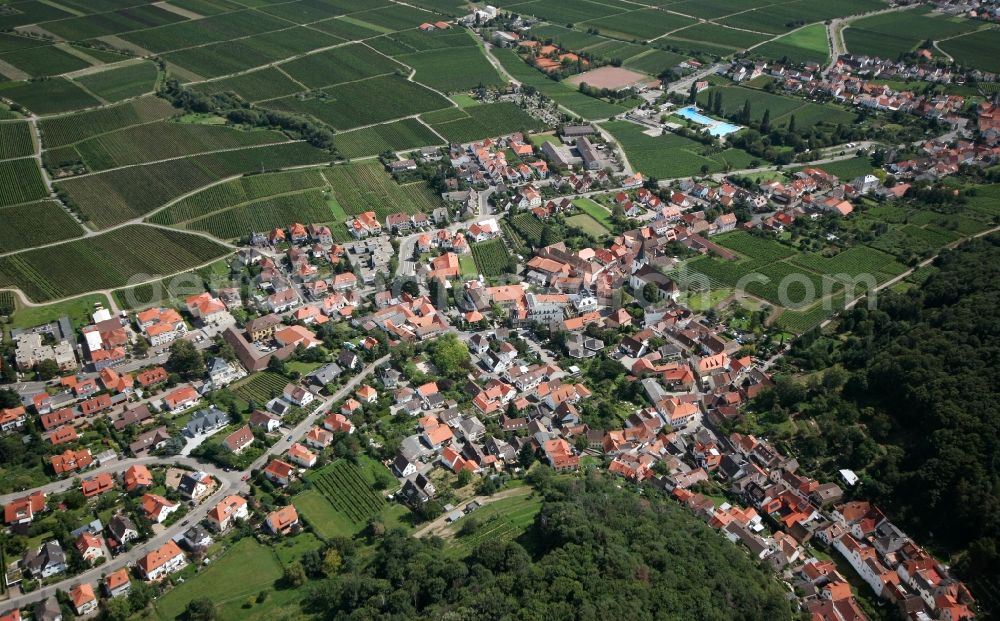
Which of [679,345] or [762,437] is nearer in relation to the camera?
[762,437]

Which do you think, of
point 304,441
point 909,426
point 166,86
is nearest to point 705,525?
point 909,426

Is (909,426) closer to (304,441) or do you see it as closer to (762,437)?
(762,437)

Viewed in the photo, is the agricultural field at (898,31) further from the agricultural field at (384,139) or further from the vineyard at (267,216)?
the vineyard at (267,216)

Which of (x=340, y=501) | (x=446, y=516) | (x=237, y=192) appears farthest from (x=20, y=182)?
(x=446, y=516)

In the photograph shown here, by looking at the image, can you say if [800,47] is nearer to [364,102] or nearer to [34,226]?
[364,102]

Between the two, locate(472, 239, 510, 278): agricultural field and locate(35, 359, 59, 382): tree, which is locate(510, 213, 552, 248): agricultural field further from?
locate(35, 359, 59, 382): tree

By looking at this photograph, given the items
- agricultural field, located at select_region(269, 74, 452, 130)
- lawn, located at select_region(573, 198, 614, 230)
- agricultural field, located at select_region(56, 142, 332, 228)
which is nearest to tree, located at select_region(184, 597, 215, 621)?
agricultural field, located at select_region(56, 142, 332, 228)
